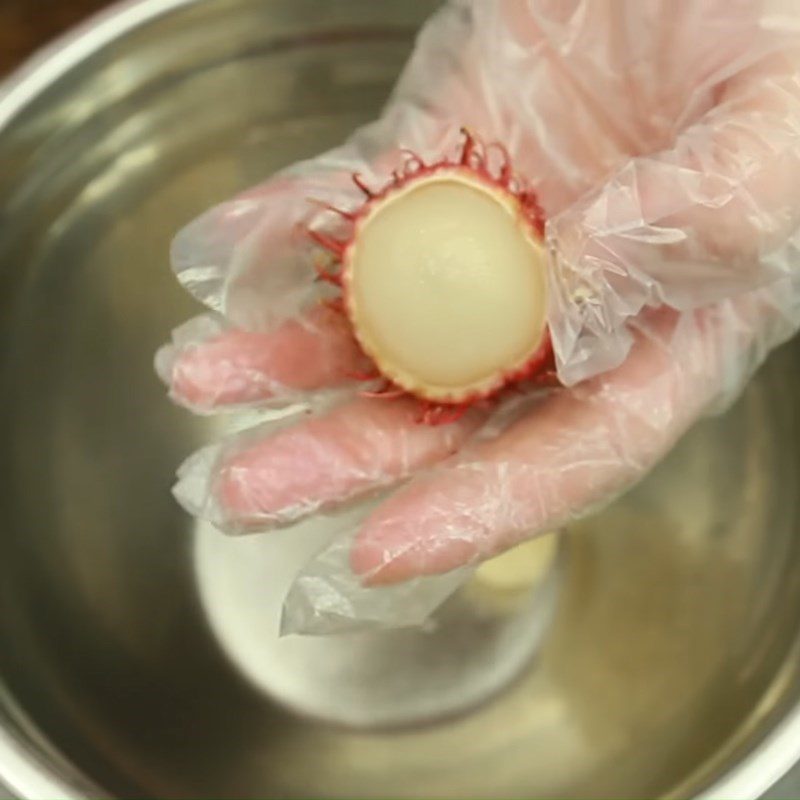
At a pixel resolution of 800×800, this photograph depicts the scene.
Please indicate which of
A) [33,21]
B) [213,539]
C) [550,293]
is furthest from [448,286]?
[33,21]

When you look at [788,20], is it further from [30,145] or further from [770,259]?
[30,145]

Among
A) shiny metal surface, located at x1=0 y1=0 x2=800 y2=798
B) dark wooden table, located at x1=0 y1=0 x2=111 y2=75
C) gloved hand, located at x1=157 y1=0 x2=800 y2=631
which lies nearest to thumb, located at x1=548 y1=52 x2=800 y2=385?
gloved hand, located at x1=157 y1=0 x2=800 y2=631

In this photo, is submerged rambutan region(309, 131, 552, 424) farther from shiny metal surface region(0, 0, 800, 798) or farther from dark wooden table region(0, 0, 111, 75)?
dark wooden table region(0, 0, 111, 75)

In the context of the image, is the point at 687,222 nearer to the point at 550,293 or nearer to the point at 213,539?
the point at 550,293

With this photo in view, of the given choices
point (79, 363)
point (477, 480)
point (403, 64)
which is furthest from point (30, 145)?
point (477, 480)

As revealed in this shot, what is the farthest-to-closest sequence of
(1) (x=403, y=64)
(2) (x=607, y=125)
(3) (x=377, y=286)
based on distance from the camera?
(1) (x=403, y=64)
(2) (x=607, y=125)
(3) (x=377, y=286)

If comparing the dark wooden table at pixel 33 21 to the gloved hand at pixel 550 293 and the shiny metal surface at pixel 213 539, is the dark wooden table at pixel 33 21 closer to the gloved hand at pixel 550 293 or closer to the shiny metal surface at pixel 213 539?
the shiny metal surface at pixel 213 539

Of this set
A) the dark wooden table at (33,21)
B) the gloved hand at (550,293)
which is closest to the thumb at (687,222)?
the gloved hand at (550,293)
